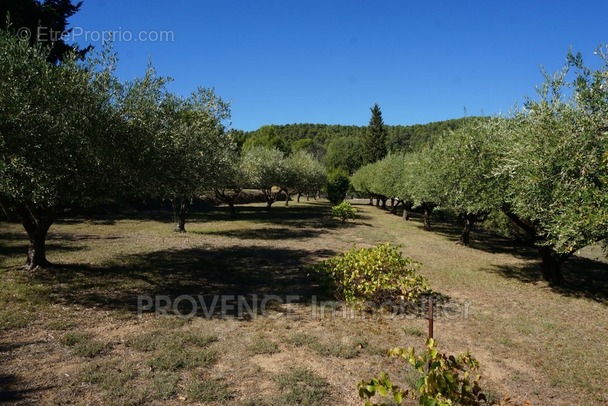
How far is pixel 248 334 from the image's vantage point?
31.9 feet

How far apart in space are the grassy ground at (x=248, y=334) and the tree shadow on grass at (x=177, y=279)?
8 centimetres

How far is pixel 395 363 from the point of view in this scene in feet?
28.1

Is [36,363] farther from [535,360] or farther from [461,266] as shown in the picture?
[461,266]

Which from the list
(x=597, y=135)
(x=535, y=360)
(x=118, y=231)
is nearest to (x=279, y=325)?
(x=535, y=360)

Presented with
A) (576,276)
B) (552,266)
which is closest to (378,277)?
(552,266)

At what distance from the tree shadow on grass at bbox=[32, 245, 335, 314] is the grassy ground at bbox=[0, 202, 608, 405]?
8 cm

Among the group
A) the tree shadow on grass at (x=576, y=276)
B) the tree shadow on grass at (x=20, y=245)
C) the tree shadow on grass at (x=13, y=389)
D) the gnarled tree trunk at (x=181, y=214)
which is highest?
the gnarled tree trunk at (x=181, y=214)

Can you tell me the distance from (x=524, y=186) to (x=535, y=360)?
517 cm

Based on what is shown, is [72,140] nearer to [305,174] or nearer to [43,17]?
[43,17]

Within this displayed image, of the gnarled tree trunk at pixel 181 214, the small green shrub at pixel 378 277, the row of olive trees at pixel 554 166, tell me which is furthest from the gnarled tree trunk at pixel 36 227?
the row of olive trees at pixel 554 166

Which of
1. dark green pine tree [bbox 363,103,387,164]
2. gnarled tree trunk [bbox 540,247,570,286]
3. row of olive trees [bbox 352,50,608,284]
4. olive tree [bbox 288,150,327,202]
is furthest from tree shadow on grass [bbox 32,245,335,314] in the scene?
dark green pine tree [bbox 363,103,387,164]

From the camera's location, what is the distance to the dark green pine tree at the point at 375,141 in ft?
293

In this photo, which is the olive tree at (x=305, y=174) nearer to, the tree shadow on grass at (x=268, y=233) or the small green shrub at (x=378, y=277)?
the tree shadow on grass at (x=268, y=233)

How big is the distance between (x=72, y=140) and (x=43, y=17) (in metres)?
25.1
